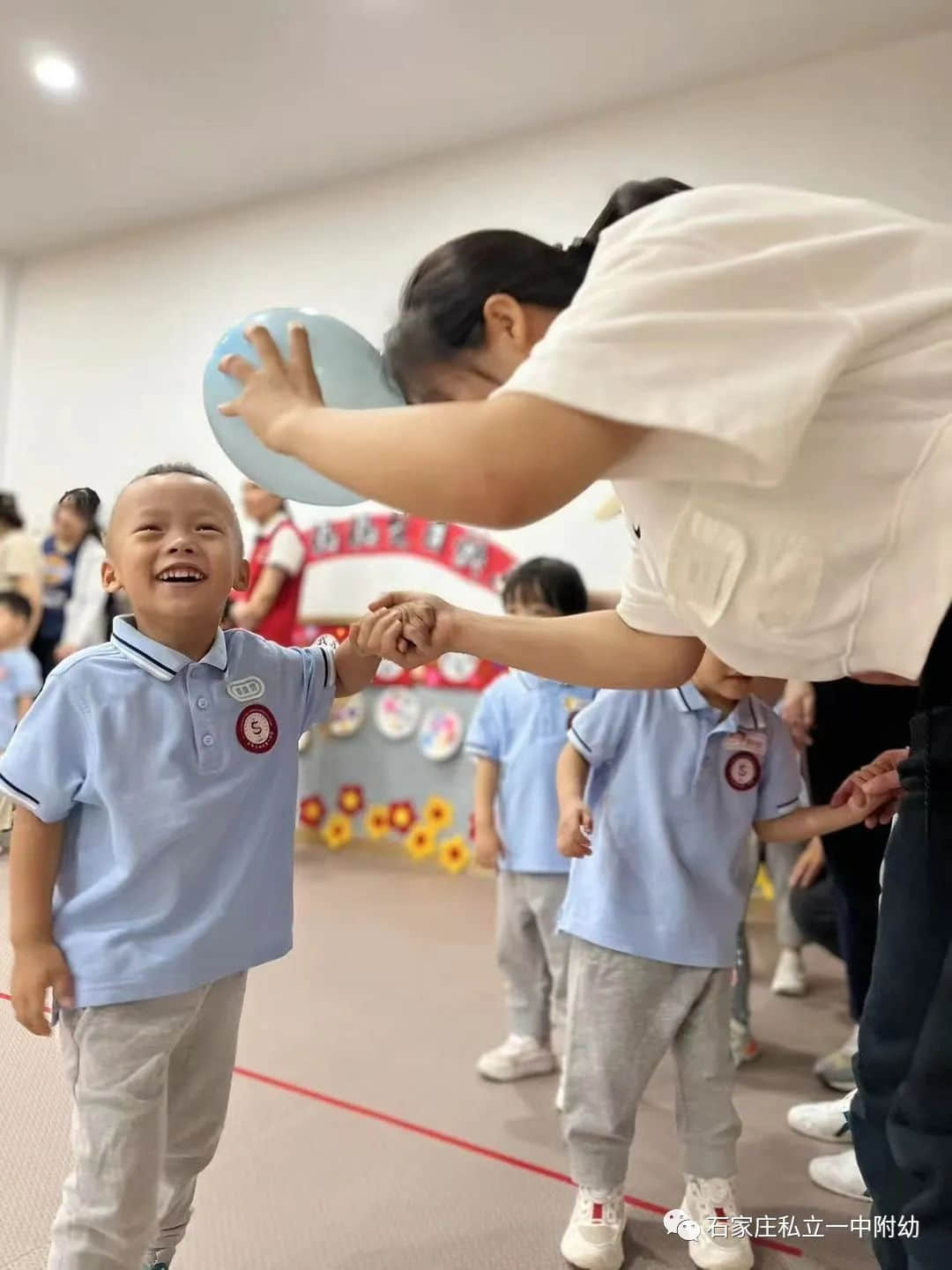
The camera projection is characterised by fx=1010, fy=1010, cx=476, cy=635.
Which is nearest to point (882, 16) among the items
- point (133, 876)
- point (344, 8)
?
point (344, 8)

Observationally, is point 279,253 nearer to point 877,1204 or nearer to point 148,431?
point 148,431

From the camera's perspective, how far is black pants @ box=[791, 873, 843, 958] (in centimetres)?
152

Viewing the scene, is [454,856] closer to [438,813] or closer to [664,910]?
[438,813]

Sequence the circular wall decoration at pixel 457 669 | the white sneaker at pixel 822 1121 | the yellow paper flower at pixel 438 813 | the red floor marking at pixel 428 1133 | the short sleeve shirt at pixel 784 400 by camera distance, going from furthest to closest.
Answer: the circular wall decoration at pixel 457 669, the yellow paper flower at pixel 438 813, the white sneaker at pixel 822 1121, the red floor marking at pixel 428 1133, the short sleeve shirt at pixel 784 400

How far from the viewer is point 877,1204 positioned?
0.61 metres

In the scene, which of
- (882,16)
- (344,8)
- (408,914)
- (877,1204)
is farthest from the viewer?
(882,16)

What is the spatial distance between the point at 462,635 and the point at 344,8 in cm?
159

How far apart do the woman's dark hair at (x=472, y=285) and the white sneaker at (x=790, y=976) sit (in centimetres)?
149

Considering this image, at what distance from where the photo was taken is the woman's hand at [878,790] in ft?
3.09

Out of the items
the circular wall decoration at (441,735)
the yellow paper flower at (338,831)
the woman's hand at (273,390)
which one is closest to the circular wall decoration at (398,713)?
the circular wall decoration at (441,735)

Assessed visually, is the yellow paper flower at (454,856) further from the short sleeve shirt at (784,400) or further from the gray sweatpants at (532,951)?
the short sleeve shirt at (784,400)

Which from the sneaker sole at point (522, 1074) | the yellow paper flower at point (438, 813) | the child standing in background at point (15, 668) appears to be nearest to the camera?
the child standing in background at point (15, 668)

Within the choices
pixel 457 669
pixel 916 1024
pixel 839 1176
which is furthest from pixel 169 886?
pixel 457 669

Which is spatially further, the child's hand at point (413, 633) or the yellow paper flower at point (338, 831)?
the yellow paper flower at point (338, 831)
